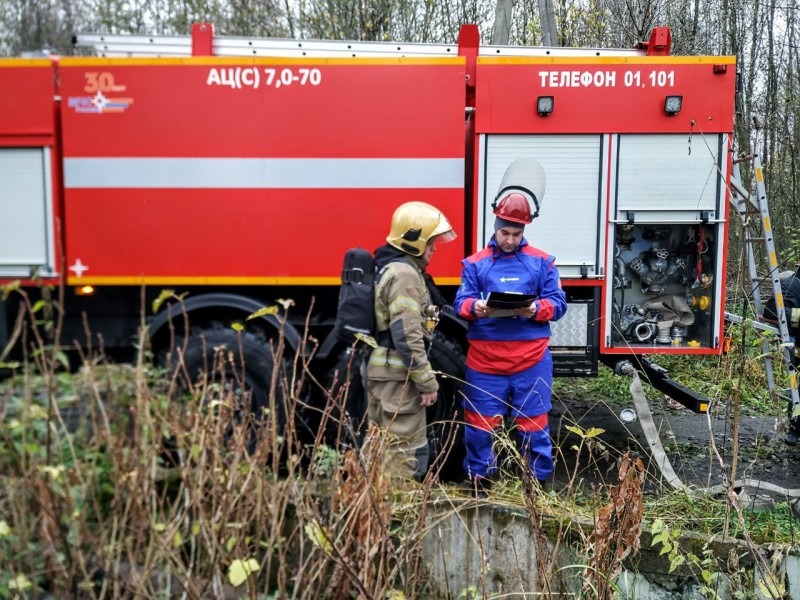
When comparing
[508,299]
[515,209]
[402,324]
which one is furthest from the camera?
[515,209]

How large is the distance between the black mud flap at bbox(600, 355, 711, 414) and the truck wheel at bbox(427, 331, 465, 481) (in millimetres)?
1068

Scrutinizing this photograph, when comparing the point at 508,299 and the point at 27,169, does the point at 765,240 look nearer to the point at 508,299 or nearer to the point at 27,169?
the point at 508,299

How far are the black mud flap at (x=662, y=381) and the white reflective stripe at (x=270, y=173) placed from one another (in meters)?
1.60

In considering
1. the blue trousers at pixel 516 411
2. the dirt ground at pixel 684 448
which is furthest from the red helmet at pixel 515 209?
the dirt ground at pixel 684 448

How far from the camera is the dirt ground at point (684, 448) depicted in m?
4.36

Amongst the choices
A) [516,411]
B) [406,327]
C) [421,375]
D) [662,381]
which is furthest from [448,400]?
[662,381]

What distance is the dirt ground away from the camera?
14.3 ft

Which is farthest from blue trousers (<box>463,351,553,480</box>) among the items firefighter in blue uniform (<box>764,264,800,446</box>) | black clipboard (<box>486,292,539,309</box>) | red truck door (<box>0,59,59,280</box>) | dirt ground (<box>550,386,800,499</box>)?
red truck door (<box>0,59,59,280</box>)

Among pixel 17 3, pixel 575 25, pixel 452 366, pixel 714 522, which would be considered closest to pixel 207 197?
pixel 452 366

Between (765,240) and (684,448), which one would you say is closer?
(765,240)

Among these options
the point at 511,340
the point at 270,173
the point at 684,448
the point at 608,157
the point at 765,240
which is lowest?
the point at 684,448

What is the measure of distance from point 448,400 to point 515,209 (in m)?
1.38

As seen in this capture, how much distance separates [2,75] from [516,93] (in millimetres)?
3170

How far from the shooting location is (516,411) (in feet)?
12.5
